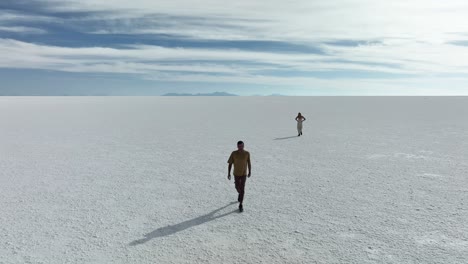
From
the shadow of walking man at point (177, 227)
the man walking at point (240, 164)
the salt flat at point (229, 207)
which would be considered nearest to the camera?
the salt flat at point (229, 207)

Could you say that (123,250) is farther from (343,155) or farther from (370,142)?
(370,142)

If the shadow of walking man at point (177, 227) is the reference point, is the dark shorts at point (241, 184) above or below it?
above

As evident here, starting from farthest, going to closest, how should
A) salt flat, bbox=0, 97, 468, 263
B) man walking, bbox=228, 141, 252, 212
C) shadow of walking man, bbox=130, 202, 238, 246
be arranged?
man walking, bbox=228, 141, 252, 212
shadow of walking man, bbox=130, 202, 238, 246
salt flat, bbox=0, 97, 468, 263

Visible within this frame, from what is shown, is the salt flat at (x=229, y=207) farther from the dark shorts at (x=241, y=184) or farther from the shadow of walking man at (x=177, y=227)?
the dark shorts at (x=241, y=184)

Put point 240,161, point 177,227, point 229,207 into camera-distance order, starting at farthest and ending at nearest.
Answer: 1. point 229,207
2. point 240,161
3. point 177,227

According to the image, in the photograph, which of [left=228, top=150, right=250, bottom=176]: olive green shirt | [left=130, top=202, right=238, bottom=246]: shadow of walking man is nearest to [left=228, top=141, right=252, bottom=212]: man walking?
[left=228, top=150, right=250, bottom=176]: olive green shirt

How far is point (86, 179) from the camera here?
448 inches

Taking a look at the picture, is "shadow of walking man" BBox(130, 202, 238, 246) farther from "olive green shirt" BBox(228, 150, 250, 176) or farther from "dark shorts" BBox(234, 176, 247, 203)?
"olive green shirt" BBox(228, 150, 250, 176)

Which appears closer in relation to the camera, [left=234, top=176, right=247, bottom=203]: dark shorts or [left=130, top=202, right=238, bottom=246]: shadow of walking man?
[left=130, top=202, right=238, bottom=246]: shadow of walking man

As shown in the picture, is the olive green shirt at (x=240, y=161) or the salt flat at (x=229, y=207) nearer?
the salt flat at (x=229, y=207)

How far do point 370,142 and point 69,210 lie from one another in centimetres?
1558

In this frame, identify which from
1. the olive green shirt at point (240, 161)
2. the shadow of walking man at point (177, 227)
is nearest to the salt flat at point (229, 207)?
the shadow of walking man at point (177, 227)

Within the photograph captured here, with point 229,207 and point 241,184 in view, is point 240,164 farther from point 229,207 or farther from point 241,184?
point 229,207

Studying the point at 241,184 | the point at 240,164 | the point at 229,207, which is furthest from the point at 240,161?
the point at 229,207
